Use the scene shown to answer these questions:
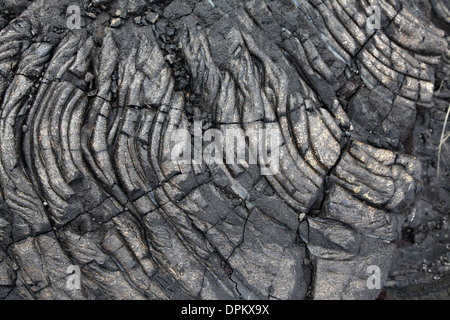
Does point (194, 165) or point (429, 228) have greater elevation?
point (429, 228)

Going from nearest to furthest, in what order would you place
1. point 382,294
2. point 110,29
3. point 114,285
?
point 114,285
point 110,29
point 382,294

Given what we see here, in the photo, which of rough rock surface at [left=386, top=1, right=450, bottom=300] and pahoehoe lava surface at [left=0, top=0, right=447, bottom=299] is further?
rough rock surface at [left=386, top=1, right=450, bottom=300]

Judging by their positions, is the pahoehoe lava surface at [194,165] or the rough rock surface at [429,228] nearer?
the pahoehoe lava surface at [194,165]

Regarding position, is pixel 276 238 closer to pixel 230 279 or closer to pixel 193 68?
pixel 230 279

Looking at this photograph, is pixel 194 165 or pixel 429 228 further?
pixel 429 228

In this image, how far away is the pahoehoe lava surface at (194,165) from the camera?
4406 millimetres

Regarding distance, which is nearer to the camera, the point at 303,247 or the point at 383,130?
the point at 303,247

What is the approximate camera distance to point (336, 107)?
15.6 ft

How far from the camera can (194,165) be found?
14.7ft

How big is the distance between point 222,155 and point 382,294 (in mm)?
2954

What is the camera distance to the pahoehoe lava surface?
441 centimetres

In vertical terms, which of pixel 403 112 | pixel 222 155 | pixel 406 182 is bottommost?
pixel 222 155

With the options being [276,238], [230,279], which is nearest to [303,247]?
[276,238]

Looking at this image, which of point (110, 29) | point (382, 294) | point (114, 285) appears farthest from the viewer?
point (382, 294)
